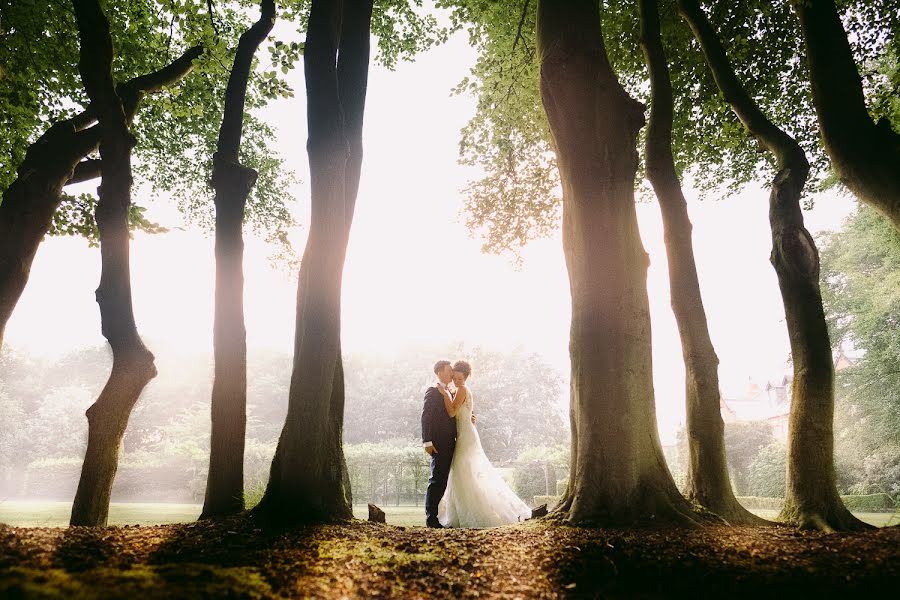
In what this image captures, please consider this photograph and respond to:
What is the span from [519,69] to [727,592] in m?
10.1

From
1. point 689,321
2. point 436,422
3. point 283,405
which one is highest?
point 283,405

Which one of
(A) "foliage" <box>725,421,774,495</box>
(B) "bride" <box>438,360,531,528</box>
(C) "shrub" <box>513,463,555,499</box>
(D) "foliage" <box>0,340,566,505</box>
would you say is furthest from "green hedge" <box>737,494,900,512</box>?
(D) "foliage" <box>0,340,566,505</box>

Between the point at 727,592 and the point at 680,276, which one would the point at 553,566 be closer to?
the point at 727,592

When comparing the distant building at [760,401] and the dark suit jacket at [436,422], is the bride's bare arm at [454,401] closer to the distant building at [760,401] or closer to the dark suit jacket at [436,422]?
the dark suit jacket at [436,422]

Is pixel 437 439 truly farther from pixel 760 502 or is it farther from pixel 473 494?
pixel 760 502

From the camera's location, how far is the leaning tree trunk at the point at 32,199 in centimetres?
643

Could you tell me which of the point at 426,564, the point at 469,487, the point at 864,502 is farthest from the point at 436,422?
the point at 864,502

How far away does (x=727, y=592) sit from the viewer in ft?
8.62

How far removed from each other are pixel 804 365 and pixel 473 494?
463 centimetres

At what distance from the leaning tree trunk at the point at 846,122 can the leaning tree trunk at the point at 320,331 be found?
5.50 m

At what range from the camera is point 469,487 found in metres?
7.04

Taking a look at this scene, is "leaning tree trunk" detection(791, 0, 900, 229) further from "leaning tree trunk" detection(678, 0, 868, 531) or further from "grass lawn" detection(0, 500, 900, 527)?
"grass lawn" detection(0, 500, 900, 527)

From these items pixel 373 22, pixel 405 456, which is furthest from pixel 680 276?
pixel 405 456

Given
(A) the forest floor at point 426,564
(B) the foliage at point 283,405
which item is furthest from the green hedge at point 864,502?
(A) the forest floor at point 426,564
